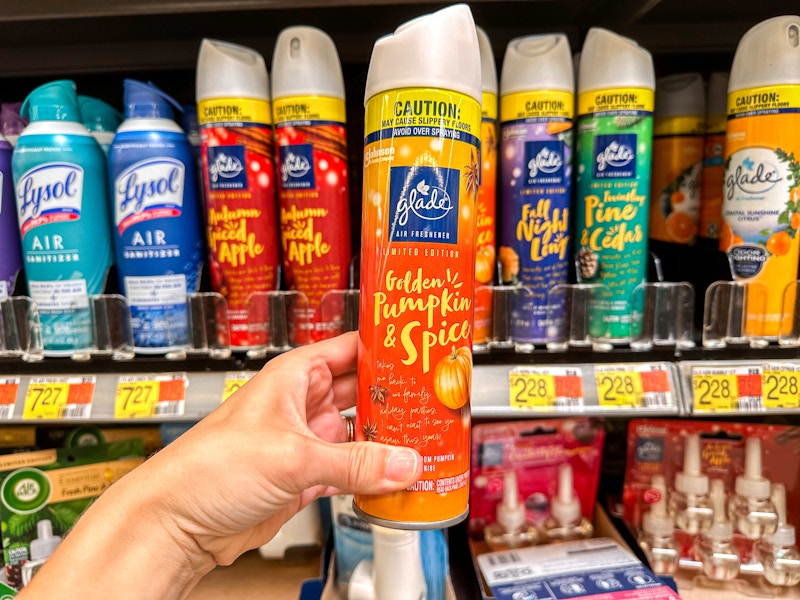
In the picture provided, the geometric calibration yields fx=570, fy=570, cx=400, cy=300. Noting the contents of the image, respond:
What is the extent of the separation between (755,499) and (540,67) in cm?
88

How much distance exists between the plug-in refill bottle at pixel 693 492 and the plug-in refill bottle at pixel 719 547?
0.05ft

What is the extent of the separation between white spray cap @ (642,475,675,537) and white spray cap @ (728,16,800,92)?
75 cm

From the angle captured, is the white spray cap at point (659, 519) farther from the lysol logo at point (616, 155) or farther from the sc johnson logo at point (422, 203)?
the sc johnson logo at point (422, 203)

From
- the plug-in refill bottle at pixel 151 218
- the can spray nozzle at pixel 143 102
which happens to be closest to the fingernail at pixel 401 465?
the plug-in refill bottle at pixel 151 218

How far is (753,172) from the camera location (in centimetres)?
86

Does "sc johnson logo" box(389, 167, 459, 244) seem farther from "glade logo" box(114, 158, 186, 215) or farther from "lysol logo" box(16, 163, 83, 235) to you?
"lysol logo" box(16, 163, 83, 235)

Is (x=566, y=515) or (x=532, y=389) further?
(x=566, y=515)

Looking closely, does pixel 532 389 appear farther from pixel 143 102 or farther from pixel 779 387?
pixel 143 102

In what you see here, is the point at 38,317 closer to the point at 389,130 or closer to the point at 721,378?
the point at 389,130

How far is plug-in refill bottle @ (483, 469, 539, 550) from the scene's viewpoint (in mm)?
1119

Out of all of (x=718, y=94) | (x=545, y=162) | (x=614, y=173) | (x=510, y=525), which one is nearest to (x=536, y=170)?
(x=545, y=162)

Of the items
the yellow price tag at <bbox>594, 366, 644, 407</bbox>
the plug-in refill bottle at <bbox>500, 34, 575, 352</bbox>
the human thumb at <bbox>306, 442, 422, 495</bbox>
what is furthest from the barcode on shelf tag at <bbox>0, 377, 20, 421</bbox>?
the yellow price tag at <bbox>594, 366, 644, 407</bbox>

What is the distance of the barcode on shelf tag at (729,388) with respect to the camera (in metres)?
0.87

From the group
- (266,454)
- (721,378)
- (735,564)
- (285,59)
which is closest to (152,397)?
(266,454)
